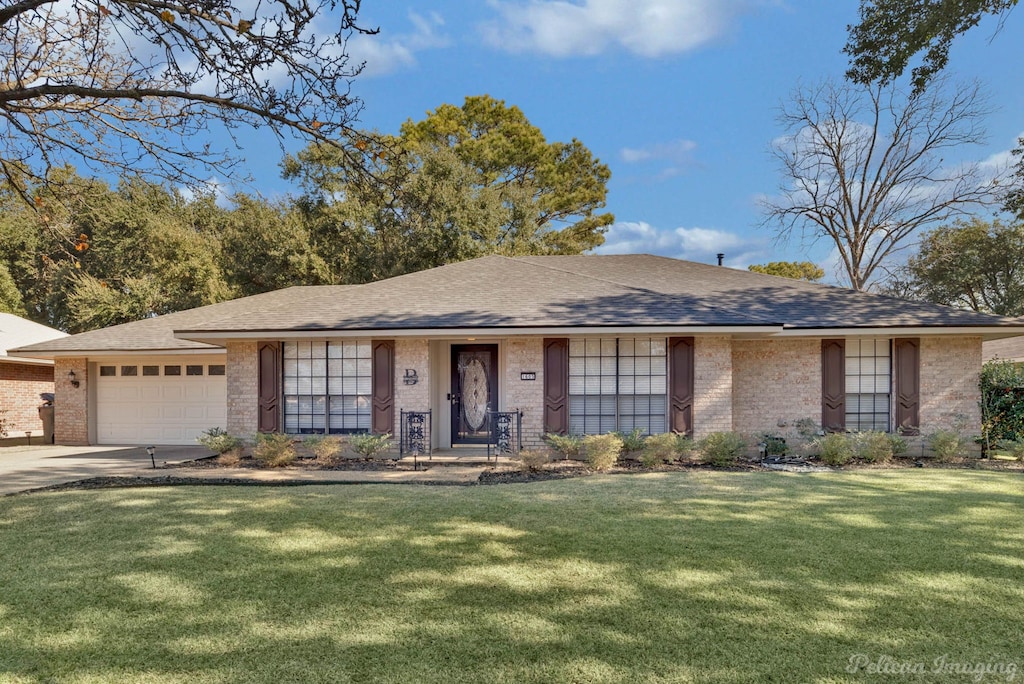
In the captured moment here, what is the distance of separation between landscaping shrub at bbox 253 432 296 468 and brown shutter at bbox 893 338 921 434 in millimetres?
11392

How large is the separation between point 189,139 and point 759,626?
25.3ft

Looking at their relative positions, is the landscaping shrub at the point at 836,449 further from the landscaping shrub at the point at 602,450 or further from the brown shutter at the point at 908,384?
the landscaping shrub at the point at 602,450

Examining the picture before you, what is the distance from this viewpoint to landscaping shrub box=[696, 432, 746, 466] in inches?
428

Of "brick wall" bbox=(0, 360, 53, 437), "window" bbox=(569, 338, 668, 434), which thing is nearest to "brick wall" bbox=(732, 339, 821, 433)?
"window" bbox=(569, 338, 668, 434)

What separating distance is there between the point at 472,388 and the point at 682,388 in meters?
4.20

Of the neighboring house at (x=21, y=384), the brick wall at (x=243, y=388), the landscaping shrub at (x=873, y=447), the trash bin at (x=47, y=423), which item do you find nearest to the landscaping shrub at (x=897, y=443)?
the landscaping shrub at (x=873, y=447)

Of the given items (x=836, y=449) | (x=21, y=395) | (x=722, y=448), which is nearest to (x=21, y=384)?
(x=21, y=395)

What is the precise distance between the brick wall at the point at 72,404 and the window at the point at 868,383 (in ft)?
58.2

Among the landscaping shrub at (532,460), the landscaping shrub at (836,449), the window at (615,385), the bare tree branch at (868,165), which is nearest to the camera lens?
the landscaping shrub at (532,460)

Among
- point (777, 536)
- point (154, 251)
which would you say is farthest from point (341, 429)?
point (154, 251)

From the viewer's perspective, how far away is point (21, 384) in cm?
1766

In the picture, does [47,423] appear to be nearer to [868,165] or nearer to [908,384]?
[908,384]

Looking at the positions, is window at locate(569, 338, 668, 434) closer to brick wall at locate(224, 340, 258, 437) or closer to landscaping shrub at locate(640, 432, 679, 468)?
landscaping shrub at locate(640, 432, 679, 468)

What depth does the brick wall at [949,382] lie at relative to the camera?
12172mm
